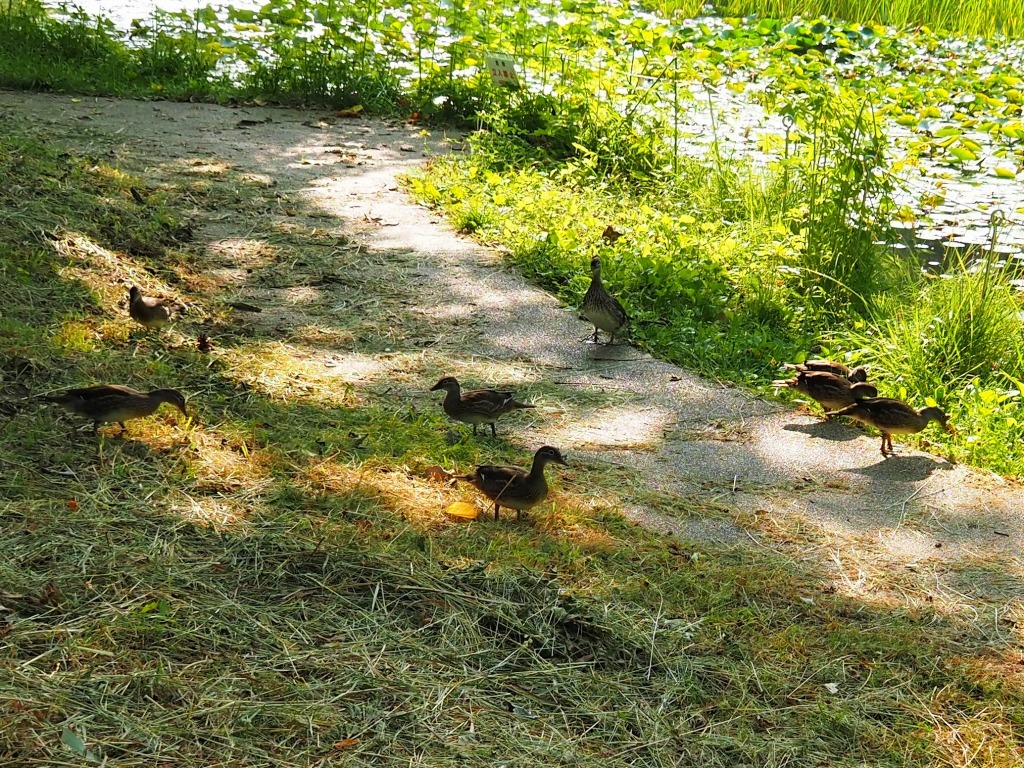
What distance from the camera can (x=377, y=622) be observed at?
4.41m

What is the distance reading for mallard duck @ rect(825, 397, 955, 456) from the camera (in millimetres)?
6508

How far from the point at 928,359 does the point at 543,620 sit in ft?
14.5

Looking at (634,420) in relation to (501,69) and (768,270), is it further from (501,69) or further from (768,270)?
(501,69)

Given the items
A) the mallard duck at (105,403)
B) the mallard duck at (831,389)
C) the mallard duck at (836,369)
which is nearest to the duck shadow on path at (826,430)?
the mallard duck at (831,389)

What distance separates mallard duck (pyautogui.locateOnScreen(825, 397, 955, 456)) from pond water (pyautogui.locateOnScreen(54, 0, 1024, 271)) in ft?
9.89

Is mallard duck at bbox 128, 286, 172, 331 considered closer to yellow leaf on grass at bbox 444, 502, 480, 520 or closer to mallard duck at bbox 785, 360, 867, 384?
yellow leaf on grass at bbox 444, 502, 480, 520

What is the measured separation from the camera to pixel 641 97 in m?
12.1

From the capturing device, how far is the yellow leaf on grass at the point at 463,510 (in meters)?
5.35

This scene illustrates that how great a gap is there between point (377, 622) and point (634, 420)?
111 inches

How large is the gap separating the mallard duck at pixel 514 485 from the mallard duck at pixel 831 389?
239 cm

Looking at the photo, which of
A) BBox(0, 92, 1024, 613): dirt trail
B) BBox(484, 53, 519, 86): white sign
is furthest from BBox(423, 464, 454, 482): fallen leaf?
BBox(484, 53, 519, 86): white sign

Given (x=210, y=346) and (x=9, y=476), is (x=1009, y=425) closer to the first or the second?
(x=210, y=346)

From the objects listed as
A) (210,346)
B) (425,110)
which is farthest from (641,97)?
(210,346)

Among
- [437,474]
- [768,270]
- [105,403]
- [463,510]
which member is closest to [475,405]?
[437,474]
